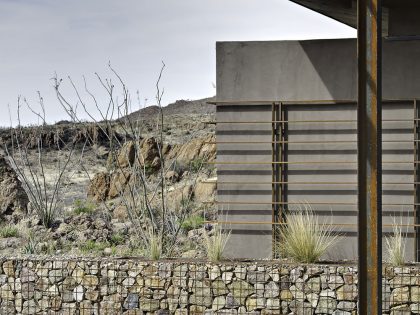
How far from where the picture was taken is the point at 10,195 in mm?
19781

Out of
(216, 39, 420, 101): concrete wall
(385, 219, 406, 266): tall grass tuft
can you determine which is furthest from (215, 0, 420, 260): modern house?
(385, 219, 406, 266): tall grass tuft

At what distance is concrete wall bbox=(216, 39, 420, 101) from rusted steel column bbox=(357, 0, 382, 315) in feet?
18.1

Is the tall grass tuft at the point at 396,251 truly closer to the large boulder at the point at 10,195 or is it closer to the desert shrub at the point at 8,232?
the desert shrub at the point at 8,232

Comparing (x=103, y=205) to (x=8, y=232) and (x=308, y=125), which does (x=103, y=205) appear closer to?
(x=8, y=232)

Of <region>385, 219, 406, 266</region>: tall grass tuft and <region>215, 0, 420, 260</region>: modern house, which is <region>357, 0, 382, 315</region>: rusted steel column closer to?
<region>385, 219, 406, 266</region>: tall grass tuft

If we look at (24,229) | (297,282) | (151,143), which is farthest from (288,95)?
(151,143)

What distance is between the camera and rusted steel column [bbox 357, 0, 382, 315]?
6.45m

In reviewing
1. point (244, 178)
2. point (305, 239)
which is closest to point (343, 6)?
point (244, 178)

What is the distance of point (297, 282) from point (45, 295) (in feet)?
11.1

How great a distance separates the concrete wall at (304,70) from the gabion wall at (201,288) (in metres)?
2.94

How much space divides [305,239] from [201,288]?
1.46m

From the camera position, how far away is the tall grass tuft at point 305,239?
416 inches

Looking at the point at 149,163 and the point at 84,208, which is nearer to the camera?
the point at 84,208

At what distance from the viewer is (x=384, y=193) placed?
40.0 feet
